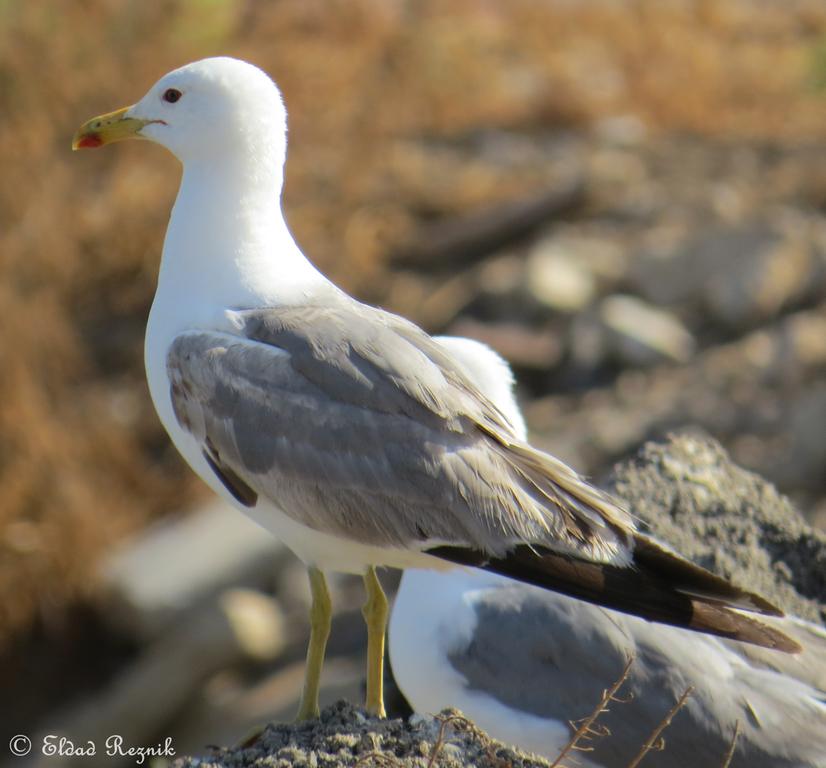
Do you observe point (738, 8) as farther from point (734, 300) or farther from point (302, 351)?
point (302, 351)

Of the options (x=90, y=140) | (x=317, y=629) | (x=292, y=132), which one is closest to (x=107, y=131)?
(x=90, y=140)

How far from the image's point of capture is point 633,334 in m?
9.45

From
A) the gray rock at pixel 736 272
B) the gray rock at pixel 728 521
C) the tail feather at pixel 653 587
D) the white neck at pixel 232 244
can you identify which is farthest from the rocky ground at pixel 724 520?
the gray rock at pixel 736 272

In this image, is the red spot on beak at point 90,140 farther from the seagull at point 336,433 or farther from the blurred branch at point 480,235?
the blurred branch at point 480,235

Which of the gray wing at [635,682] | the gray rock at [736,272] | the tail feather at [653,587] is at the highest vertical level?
the tail feather at [653,587]

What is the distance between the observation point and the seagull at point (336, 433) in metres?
3.63

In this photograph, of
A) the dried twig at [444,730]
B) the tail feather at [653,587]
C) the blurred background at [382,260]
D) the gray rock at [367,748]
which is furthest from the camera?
the blurred background at [382,260]

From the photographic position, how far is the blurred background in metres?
8.38

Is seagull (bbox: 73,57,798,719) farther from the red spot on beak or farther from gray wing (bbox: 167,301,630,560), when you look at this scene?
the red spot on beak

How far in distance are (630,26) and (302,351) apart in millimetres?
10558

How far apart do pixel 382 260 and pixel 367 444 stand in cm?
699

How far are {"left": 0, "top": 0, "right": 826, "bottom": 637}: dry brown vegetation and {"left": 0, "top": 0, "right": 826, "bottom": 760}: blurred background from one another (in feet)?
0.07

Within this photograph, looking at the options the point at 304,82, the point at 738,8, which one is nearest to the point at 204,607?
the point at 304,82

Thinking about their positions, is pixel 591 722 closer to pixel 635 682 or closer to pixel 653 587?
pixel 653 587
